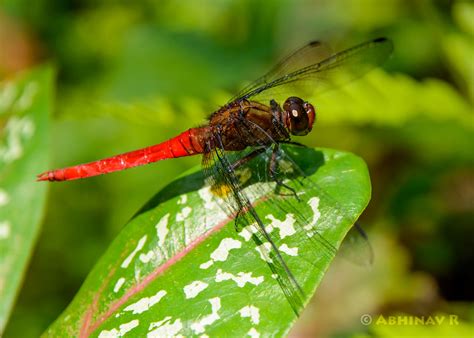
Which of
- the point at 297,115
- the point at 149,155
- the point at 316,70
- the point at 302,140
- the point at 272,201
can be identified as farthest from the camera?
the point at 302,140

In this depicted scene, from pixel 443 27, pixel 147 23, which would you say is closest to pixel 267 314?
pixel 443 27

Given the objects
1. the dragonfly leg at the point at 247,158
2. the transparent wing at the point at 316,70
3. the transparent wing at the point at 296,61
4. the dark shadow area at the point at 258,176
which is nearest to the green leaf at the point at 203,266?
the dark shadow area at the point at 258,176

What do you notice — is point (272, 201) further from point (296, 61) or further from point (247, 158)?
point (296, 61)

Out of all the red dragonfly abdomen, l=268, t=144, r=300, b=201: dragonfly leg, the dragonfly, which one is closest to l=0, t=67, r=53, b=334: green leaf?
the dragonfly

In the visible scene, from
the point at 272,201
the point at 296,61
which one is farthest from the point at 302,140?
the point at 272,201

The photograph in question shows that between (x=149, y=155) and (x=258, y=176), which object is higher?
(x=149, y=155)

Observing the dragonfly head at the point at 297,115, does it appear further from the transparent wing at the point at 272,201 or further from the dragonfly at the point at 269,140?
the transparent wing at the point at 272,201
